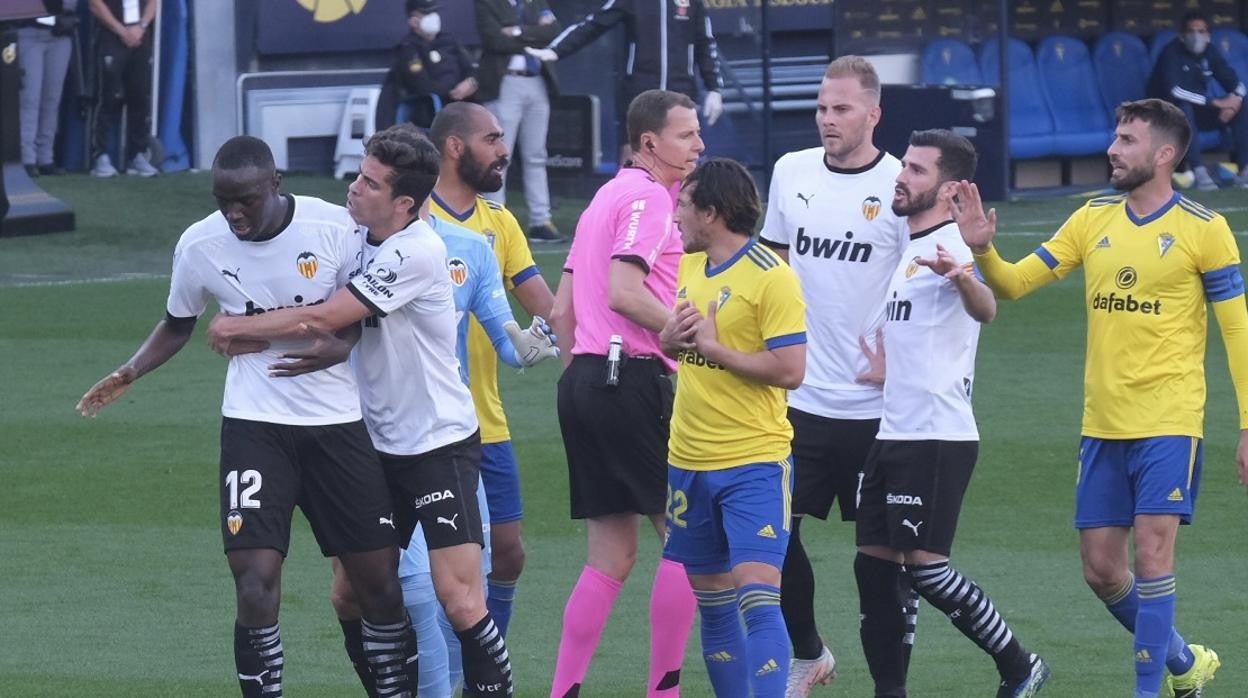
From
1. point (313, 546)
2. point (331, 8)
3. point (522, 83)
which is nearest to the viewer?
point (313, 546)

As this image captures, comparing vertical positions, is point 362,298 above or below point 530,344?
above

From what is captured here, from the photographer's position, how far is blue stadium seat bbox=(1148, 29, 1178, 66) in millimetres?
23219

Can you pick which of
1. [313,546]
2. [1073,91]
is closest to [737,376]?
[313,546]

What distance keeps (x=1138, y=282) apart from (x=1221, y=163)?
55.7 feet

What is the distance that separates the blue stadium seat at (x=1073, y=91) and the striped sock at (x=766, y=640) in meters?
16.9

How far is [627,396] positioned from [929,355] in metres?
0.97

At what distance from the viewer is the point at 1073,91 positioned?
22.7 meters

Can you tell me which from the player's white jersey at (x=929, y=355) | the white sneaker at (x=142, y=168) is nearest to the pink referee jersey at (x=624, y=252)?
the player's white jersey at (x=929, y=355)

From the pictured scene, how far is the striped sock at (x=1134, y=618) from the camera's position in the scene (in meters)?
6.57

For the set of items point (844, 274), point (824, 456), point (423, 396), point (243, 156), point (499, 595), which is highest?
point (243, 156)

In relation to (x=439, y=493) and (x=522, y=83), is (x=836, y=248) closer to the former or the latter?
(x=439, y=493)

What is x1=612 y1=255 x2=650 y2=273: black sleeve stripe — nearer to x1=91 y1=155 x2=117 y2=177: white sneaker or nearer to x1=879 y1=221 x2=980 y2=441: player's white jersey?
x1=879 y1=221 x2=980 y2=441: player's white jersey

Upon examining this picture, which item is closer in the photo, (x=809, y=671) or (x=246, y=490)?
(x=246, y=490)

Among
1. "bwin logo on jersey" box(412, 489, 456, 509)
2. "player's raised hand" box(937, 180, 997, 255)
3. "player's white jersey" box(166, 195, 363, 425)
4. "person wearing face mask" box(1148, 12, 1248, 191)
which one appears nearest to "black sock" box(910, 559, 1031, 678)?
"player's raised hand" box(937, 180, 997, 255)
